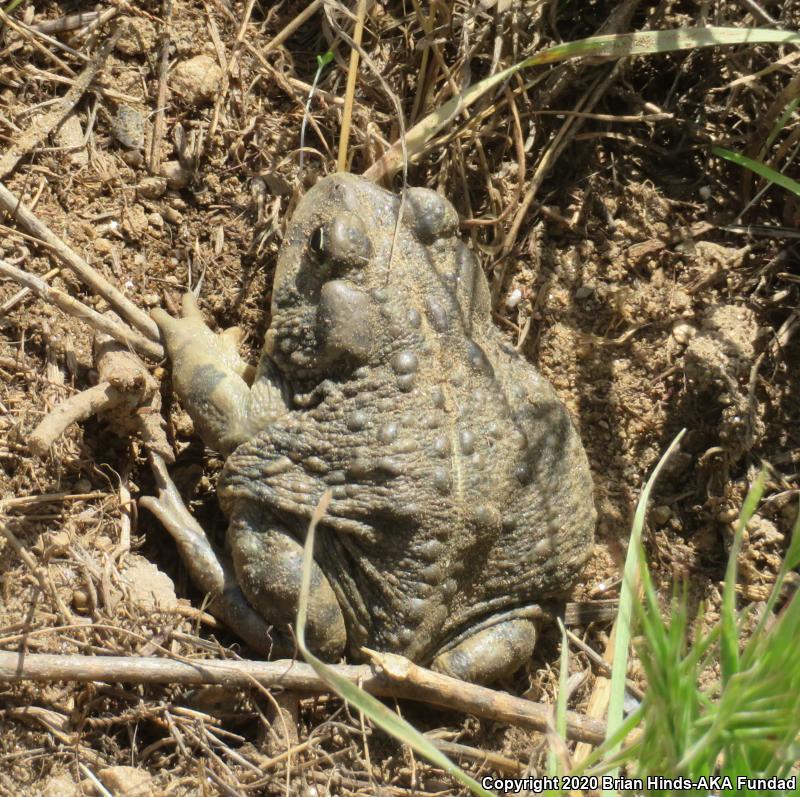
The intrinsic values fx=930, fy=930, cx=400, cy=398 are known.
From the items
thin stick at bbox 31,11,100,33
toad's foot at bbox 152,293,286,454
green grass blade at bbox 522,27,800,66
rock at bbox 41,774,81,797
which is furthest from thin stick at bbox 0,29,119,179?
rock at bbox 41,774,81,797

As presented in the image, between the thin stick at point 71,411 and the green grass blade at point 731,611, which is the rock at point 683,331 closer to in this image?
the green grass blade at point 731,611

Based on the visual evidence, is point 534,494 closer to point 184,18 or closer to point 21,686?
point 21,686

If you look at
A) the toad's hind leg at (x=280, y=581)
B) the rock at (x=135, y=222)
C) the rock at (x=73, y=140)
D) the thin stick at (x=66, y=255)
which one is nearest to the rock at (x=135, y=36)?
the rock at (x=73, y=140)

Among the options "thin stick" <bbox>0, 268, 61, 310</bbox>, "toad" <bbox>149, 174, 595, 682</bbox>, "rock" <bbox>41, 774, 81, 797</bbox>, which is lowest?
"rock" <bbox>41, 774, 81, 797</bbox>

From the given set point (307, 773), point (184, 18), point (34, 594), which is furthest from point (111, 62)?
point (307, 773)

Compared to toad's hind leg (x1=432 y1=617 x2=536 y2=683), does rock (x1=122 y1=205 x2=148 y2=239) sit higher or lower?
higher

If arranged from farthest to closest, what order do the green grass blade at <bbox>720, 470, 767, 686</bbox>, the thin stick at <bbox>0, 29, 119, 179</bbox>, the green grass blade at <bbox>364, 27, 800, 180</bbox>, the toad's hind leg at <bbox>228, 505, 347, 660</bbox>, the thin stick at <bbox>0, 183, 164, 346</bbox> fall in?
the thin stick at <bbox>0, 29, 119, 179</bbox> < the thin stick at <bbox>0, 183, 164, 346</bbox> < the green grass blade at <bbox>364, 27, 800, 180</bbox> < the toad's hind leg at <bbox>228, 505, 347, 660</bbox> < the green grass blade at <bbox>720, 470, 767, 686</bbox>

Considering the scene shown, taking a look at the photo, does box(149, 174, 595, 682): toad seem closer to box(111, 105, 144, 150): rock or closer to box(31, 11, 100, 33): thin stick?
box(111, 105, 144, 150): rock
